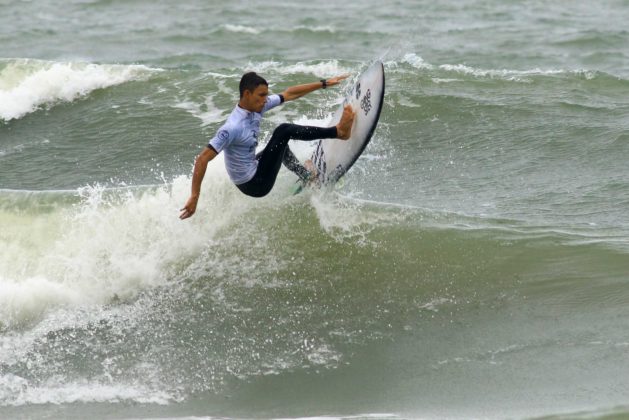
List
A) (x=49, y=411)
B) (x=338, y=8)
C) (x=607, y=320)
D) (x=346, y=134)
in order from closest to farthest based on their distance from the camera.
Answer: (x=49, y=411) → (x=607, y=320) → (x=346, y=134) → (x=338, y=8)

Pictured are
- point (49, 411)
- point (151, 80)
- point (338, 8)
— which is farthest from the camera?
point (338, 8)

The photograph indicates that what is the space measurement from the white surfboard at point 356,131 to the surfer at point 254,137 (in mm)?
110

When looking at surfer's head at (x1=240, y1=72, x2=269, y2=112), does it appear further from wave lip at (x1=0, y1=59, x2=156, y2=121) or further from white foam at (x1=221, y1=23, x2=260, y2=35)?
white foam at (x1=221, y1=23, x2=260, y2=35)

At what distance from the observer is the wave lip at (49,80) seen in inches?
595

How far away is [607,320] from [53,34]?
A: 54.6 feet

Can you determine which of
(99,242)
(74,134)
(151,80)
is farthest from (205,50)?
(99,242)

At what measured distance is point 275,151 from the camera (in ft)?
25.7

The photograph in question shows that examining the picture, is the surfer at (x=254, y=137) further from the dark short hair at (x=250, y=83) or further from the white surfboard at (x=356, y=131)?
the white surfboard at (x=356, y=131)

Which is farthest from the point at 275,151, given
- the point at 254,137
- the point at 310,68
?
the point at 310,68

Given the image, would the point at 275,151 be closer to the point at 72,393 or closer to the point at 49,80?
the point at 72,393

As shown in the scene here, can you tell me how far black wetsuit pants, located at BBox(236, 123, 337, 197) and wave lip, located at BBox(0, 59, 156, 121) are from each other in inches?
317

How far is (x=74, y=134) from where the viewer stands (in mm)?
13781

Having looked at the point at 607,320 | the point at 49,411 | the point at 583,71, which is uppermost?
the point at 583,71

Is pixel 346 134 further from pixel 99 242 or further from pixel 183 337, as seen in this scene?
A: pixel 99 242
